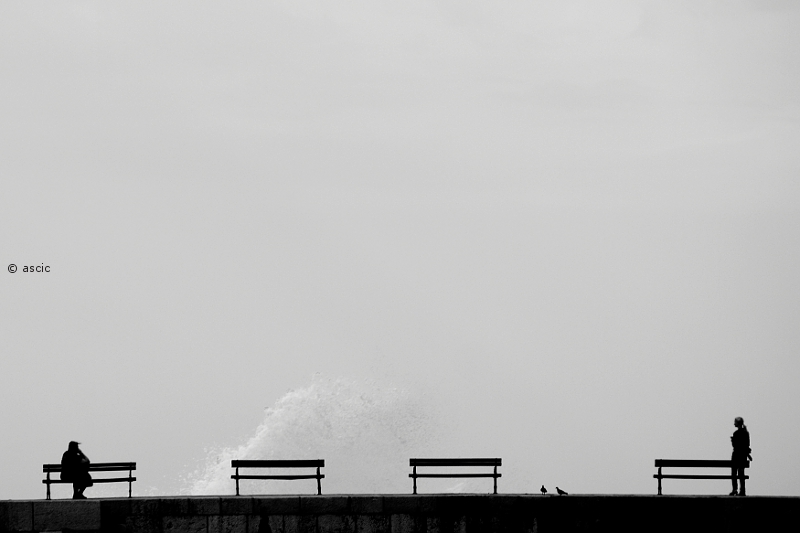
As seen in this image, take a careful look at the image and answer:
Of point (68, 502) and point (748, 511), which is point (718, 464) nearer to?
point (748, 511)

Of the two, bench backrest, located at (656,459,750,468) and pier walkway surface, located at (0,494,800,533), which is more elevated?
bench backrest, located at (656,459,750,468)

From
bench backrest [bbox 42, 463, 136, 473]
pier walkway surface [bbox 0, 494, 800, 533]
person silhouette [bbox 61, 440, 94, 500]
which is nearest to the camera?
pier walkway surface [bbox 0, 494, 800, 533]

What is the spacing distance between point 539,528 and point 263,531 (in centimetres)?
509

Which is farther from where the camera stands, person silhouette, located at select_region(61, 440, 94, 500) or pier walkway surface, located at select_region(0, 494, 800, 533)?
person silhouette, located at select_region(61, 440, 94, 500)

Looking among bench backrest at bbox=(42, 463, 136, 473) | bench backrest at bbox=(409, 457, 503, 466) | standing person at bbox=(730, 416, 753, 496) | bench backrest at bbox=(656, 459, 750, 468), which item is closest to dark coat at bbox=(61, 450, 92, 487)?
bench backrest at bbox=(42, 463, 136, 473)

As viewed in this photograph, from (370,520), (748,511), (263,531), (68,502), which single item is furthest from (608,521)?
(68,502)

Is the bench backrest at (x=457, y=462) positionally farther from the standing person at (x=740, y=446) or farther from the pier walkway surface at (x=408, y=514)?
the standing person at (x=740, y=446)

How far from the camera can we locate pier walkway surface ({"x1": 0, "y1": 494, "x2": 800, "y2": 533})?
21797mm

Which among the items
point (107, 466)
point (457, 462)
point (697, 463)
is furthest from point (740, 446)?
point (107, 466)

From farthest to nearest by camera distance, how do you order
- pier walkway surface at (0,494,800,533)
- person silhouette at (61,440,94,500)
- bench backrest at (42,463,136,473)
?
bench backrest at (42,463,136,473) → person silhouette at (61,440,94,500) → pier walkway surface at (0,494,800,533)

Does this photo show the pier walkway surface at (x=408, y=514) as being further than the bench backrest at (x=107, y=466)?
No

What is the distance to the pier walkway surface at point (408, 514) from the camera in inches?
858

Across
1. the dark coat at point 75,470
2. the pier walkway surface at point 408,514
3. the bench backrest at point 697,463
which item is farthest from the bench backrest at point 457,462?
the dark coat at point 75,470

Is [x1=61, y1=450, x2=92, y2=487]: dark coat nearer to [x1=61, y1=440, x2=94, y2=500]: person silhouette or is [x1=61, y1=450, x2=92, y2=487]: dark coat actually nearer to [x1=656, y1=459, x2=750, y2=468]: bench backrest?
[x1=61, y1=440, x2=94, y2=500]: person silhouette
